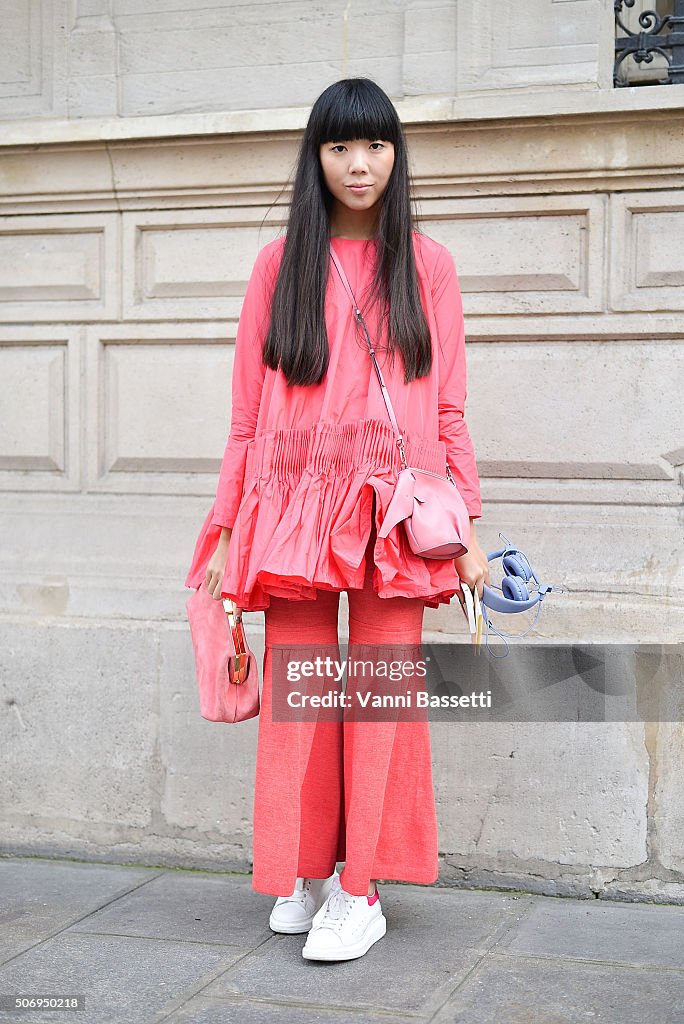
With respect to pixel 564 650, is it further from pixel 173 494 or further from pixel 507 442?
pixel 173 494

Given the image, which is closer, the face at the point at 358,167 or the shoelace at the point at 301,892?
the face at the point at 358,167

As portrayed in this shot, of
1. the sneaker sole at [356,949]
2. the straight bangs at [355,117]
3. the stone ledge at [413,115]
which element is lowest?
the sneaker sole at [356,949]

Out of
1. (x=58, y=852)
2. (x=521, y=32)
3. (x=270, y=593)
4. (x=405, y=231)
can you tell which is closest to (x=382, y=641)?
(x=270, y=593)

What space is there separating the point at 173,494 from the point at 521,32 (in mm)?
1849

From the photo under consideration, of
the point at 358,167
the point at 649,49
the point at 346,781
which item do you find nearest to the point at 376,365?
the point at 358,167

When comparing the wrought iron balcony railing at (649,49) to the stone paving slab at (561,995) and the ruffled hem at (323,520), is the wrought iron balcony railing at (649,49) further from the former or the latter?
the stone paving slab at (561,995)

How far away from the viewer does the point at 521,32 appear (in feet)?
12.0

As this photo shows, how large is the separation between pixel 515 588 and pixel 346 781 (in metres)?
0.67

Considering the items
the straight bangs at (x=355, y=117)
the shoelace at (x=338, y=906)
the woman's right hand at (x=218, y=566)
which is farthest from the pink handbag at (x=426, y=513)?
→ the shoelace at (x=338, y=906)

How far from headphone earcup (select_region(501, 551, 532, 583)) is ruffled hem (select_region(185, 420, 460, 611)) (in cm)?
28

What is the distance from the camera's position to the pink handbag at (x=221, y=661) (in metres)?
3.04

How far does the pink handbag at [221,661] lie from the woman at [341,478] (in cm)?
7

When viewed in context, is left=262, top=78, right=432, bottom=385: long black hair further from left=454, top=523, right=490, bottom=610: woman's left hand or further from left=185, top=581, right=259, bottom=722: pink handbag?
left=185, top=581, right=259, bottom=722: pink handbag

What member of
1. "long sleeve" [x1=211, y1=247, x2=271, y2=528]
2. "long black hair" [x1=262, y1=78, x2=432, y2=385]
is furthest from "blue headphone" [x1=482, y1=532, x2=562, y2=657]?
"long sleeve" [x1=211, y1=247, x2=271, y2=528]
